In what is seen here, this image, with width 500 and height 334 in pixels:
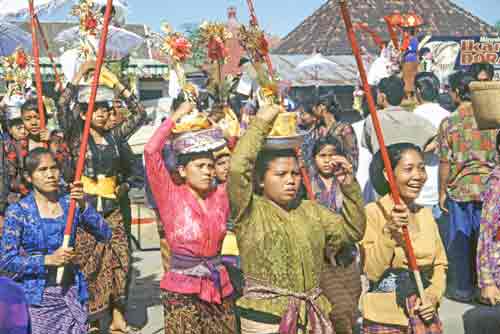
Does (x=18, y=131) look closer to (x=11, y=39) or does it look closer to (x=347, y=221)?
(x=11, y=39)

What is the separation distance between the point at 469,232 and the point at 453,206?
287mm

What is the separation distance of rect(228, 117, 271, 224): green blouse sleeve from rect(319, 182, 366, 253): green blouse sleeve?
1.72 feet

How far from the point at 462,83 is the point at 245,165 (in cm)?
402

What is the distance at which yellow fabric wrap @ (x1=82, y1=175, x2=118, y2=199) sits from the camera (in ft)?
21.1

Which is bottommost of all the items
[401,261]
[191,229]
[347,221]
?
[401,261]

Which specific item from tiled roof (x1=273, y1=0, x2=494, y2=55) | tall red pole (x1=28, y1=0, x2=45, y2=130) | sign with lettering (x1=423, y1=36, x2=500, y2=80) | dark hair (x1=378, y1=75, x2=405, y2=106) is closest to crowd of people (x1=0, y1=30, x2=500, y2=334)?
tall red pole (x1=28, y1=0, x2=45, y2=130)

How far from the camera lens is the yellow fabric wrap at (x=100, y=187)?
6427mm

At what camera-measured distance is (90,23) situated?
634cm

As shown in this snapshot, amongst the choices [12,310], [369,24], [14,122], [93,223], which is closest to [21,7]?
[14,122]

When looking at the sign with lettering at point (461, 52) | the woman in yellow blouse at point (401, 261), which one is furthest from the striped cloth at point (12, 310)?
the sign with lettering at point (461, 52)

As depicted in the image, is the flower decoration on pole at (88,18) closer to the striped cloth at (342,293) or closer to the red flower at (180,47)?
the red flower at (180,47)

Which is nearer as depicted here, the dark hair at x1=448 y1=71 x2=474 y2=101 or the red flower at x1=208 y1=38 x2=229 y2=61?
the red flower at x1=208 y1=38 x2=229 y2=61

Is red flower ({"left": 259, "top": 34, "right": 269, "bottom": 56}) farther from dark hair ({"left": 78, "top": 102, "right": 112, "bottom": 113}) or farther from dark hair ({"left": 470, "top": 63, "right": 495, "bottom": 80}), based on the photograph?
dark hair ({"left": 470, "top": 63, "right": 495, "bottom": 80})

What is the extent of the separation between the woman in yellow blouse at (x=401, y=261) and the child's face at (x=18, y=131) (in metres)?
4.26
